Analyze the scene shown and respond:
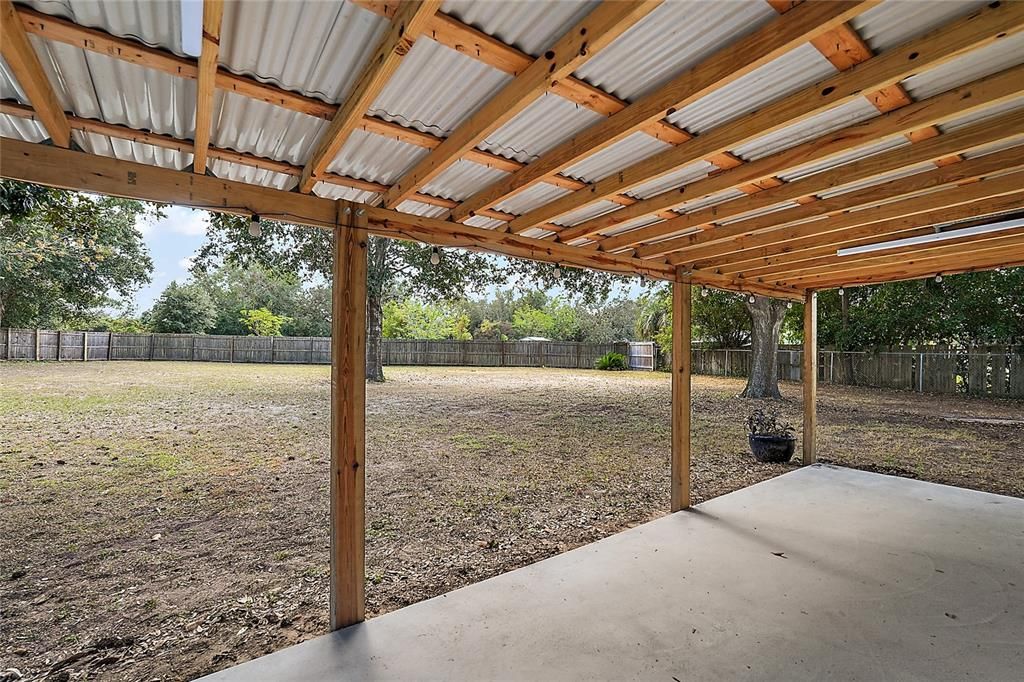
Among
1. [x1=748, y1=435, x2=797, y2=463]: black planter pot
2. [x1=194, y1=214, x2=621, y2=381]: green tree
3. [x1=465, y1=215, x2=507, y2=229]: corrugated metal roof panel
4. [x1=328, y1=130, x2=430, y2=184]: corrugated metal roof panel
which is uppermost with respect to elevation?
[x1=194, y1=214, x2=621, y2=381]: green tree

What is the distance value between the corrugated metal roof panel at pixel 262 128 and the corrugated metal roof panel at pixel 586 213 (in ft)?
4.10

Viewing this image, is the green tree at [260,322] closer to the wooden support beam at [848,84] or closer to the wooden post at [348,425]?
the wooden post at [348,425]

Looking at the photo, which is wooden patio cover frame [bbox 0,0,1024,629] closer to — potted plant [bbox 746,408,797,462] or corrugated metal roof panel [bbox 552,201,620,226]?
corrugated metal roof panel [bbox 552,201,620,226]

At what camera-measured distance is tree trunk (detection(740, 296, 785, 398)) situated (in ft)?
31.1

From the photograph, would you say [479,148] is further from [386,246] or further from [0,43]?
[386,246]

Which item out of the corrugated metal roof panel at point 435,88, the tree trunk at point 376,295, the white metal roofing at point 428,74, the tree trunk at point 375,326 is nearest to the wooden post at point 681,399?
the white metal roofing at point 428,74

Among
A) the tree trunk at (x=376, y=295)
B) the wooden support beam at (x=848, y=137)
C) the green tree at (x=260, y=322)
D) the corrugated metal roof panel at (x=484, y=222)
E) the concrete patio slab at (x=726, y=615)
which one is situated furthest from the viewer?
the green tree at (x=260, y=322)

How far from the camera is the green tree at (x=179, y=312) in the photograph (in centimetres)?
1931

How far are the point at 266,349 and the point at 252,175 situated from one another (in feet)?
54.4

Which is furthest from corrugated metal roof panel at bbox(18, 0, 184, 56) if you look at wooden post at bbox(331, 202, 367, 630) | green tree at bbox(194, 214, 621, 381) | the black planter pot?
green tree at bbox(194, 214, 621, 381)

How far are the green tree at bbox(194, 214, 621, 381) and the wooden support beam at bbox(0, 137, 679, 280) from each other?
659cm

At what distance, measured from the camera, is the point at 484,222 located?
8.85 ft

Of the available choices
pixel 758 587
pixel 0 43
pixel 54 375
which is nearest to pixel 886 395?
pixel 758 587

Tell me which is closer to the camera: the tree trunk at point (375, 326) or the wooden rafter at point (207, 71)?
the wooden rafter at point (207, 71)
